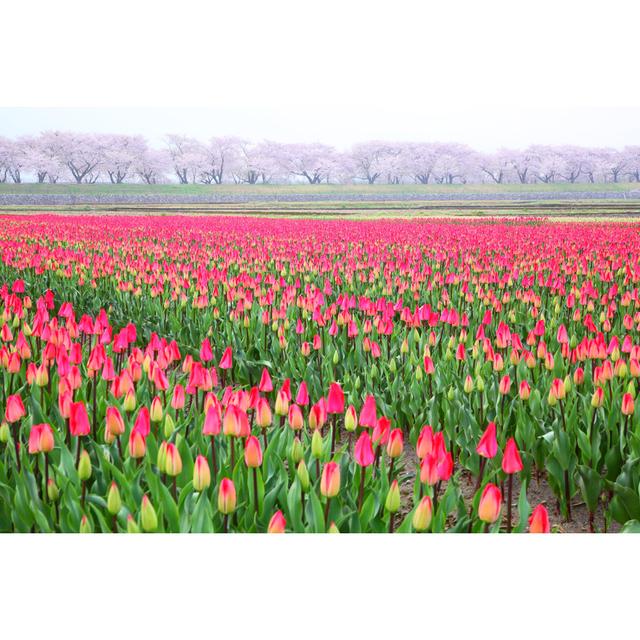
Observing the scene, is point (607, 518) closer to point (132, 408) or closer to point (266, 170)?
point (132, 408)

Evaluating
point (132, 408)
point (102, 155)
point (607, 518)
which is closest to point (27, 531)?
point (132, 408)

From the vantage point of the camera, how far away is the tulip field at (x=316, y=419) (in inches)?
91.0

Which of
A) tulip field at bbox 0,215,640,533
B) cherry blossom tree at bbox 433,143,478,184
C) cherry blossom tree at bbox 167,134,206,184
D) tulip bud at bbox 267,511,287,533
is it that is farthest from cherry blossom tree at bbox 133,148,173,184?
tulip bud at bbox 267,511,287,533

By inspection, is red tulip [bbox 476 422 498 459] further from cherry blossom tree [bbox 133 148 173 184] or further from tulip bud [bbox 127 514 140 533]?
cherry blossom tree [bbox 133 148 173 184]

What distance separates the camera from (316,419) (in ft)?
8.62

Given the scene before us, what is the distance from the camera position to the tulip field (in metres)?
2.31

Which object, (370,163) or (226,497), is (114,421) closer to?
(226,497)

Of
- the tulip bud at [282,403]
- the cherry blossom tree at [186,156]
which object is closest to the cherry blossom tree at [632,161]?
the cherry blossom tree at [186,156]

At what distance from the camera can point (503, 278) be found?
8664mm

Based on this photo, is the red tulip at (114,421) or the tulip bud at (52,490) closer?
the tulip bud at (52,490)

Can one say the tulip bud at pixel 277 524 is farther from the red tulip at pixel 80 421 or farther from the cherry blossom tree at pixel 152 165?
the cherry blossom tree at pixel 152 165

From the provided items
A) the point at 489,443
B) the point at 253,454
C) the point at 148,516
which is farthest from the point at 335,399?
the point at 148,516

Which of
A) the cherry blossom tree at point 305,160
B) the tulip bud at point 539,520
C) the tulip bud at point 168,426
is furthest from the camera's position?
the cherry blossom tree at point 305,160

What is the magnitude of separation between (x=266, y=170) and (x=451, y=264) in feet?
353
